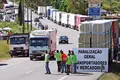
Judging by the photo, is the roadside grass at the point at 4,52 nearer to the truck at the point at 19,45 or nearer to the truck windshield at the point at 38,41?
the truck at the point at 19,45

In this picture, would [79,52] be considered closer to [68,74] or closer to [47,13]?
[68,74]

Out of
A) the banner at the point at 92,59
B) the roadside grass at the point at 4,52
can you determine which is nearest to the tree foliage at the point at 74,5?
the roadside grass at the point at 4,52

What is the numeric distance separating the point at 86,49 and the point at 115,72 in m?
2.43

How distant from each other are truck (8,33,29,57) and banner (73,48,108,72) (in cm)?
1686

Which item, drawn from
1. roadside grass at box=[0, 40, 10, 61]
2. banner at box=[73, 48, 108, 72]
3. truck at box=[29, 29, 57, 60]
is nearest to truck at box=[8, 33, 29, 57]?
roadside grass at box=[0, 40, 10, 61]

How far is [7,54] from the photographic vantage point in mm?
49219

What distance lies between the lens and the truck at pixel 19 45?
47.2 metres

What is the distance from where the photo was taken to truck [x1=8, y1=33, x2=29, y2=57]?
155ft

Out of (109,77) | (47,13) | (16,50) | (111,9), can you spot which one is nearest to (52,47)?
(16,50)

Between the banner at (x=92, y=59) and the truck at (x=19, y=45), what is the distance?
55.3 ft

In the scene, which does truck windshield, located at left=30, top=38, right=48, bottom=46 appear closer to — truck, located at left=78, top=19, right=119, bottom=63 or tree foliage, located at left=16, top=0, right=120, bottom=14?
truck, located at left=78, top=19, right=119, bottom=63

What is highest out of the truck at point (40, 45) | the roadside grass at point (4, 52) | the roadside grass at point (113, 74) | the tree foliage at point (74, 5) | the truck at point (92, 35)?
the tree foliage at point (74, 5)

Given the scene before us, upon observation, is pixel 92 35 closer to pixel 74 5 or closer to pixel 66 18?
pixel 66 18

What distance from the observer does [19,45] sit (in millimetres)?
47344
